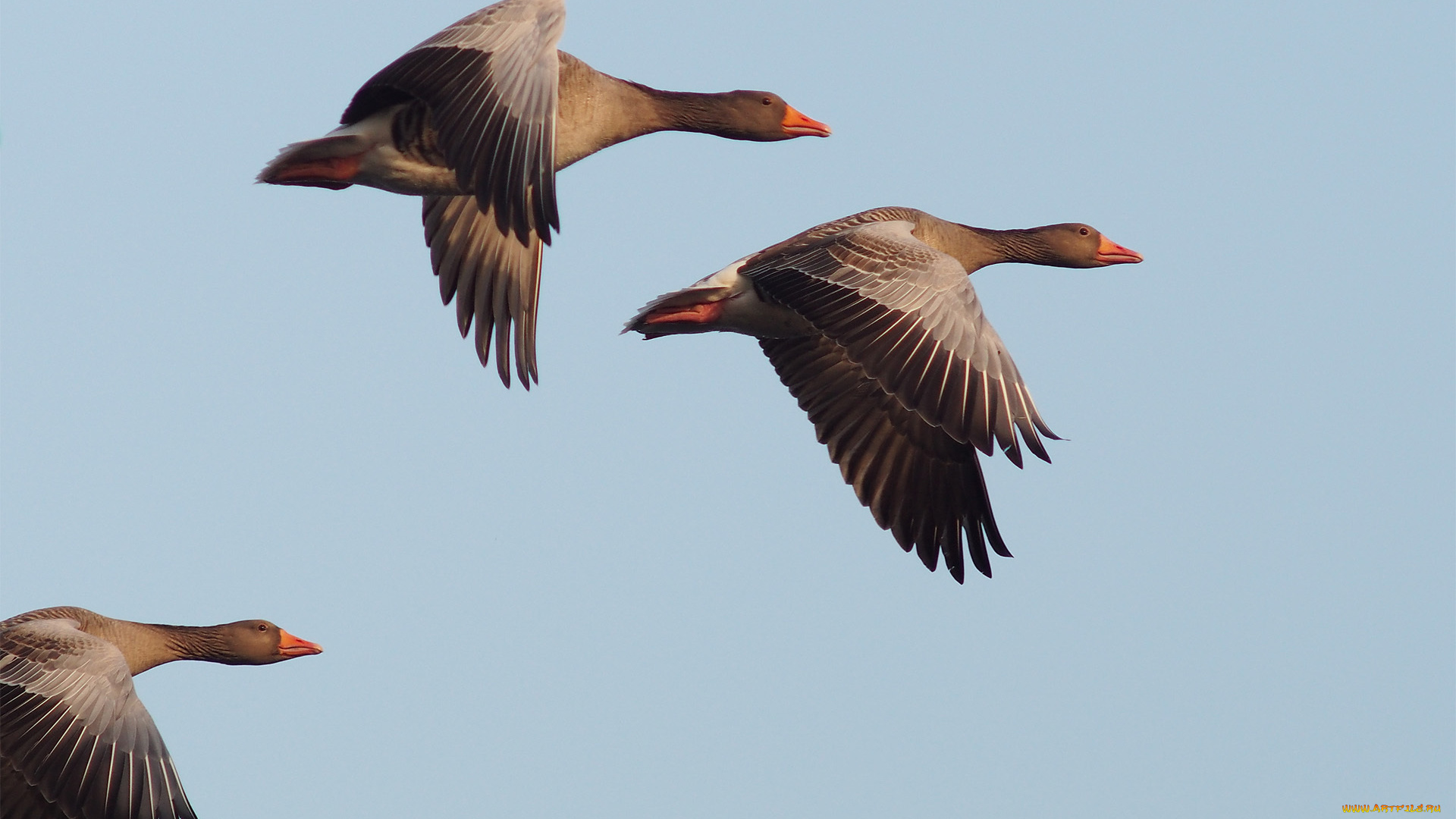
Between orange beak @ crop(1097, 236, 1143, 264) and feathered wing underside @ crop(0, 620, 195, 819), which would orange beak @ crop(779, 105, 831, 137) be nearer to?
orange beak @ crop(1097, 236, 1143, 264)

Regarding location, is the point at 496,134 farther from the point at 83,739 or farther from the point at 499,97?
the point at 83,739

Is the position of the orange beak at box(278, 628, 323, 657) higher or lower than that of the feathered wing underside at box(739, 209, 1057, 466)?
lower

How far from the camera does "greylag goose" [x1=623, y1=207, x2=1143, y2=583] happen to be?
39.0 ft

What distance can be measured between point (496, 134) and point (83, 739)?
4265mm

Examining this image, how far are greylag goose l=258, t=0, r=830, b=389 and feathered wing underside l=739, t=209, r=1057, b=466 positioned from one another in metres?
1.75

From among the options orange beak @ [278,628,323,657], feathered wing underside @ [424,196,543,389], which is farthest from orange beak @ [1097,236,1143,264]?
orange beak @ [278,628,323,657]

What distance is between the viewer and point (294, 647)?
15227 mm

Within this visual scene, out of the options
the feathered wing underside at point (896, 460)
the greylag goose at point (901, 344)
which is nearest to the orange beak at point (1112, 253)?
the greylag goose at point (901, 344)

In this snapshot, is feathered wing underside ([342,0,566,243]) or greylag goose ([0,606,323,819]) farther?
feathered wing underside ([342,0,566,243])

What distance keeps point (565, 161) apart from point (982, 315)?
3.21 meters

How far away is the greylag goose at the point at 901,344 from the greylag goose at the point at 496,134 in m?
1.28

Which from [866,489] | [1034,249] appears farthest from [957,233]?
[866,489]

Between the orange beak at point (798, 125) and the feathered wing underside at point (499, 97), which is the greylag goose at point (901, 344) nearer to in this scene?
the orange beak at point (798, 125)

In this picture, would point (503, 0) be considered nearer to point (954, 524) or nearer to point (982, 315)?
point (982, 315)
